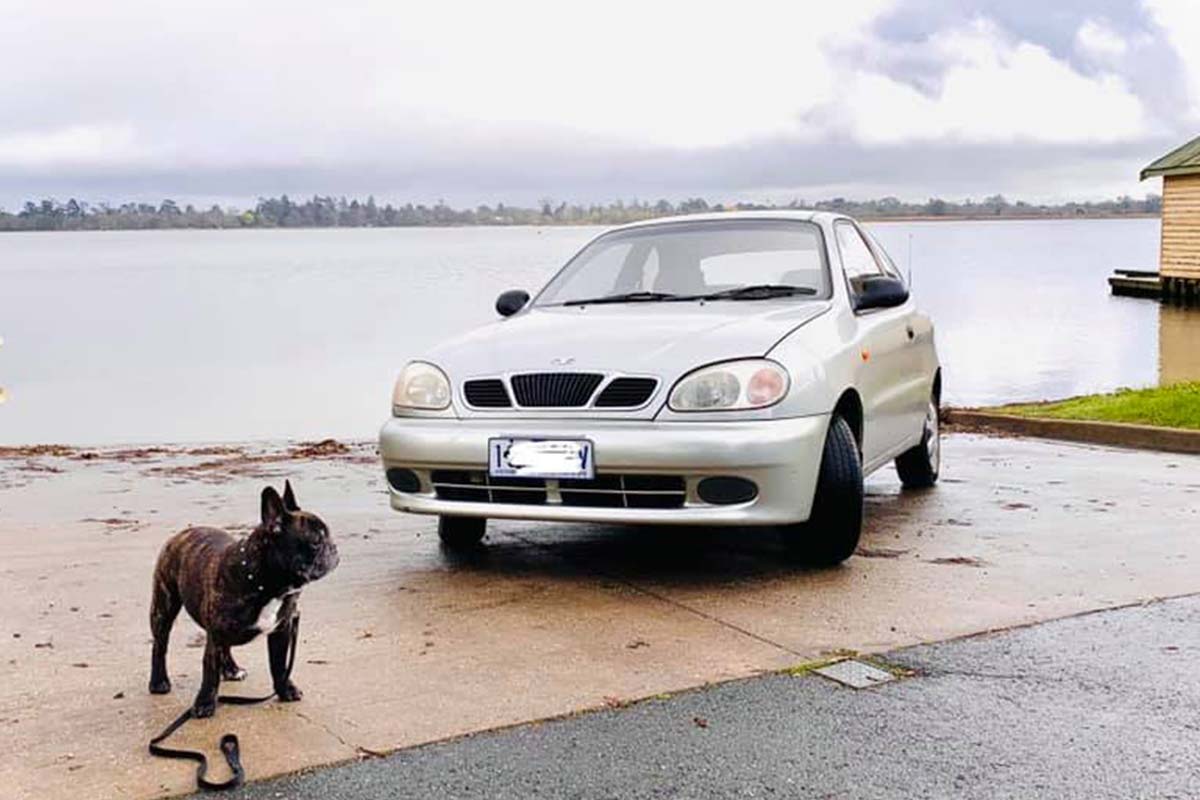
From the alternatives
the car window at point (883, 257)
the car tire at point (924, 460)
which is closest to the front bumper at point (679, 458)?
the car window at point (883, 257)

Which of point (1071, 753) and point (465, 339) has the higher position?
point (465, 339)

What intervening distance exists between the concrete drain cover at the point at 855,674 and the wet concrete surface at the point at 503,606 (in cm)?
18

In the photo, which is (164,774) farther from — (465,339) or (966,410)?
(966,410)

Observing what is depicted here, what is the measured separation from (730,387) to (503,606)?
4.06 feet

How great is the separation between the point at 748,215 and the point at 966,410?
618 cm

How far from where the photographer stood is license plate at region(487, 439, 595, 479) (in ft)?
18.1

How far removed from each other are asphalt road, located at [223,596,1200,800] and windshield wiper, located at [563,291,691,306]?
2.68 m

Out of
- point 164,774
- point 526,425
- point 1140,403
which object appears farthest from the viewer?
point 1140,403

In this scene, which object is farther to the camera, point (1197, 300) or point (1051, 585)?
point (1197, 300)

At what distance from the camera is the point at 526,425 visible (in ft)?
18.5

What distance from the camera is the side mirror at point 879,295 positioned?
22.1ft

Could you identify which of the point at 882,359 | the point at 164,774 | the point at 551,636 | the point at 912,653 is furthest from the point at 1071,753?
the point at 882,359

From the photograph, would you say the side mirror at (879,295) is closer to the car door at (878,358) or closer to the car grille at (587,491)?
the car door at (878,358)

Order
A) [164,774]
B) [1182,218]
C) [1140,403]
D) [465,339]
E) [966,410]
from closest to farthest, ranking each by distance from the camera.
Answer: [164,774]
[465,339]
[1140,403]
[966,410]
[1182,218]
